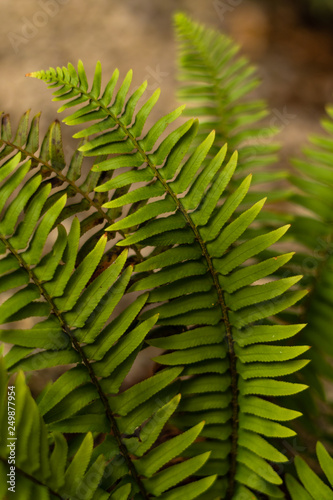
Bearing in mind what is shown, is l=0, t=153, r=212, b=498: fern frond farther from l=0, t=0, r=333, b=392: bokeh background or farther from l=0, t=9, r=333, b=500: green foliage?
l=0, t=0, r=333, b=392: bokeh background

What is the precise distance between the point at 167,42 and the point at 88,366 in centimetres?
242

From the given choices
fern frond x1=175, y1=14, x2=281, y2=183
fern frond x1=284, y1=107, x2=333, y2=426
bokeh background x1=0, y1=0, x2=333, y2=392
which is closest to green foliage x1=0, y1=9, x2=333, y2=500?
fern frond x1=284, y1=107, x2=333, y2=426

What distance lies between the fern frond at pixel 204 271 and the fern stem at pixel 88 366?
140 mm

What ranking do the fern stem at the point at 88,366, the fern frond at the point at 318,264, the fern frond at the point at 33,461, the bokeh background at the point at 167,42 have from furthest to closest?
the bokeh background at the point at 167,42
the fern frond at the point at 318,264
the fern stem at the point at 88,366
the fern frond at the point at 33,461

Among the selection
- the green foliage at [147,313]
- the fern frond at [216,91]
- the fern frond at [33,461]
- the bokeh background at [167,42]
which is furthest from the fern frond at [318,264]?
the bokeh background at [167,42]

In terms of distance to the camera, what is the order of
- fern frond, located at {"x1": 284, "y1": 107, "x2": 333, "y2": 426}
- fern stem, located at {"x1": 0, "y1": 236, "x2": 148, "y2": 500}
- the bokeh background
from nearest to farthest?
fern stem, located at {"x1": 0, "y1": 236, "x2": 148, "y2": 500} < fern frond, located at {"x1": 284, "y1": 107, "x2": 333, "y2": 426} < the bokeh background

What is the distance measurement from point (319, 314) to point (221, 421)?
43 cm

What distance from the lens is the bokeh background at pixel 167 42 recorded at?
2.52 m

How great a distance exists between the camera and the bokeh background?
2.52 metres

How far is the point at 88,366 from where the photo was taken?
2.83ft

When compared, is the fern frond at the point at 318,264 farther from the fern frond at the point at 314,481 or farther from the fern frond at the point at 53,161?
the fern frond at the point at 53,161

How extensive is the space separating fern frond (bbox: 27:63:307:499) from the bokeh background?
1.63 m

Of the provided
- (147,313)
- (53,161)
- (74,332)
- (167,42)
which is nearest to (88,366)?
(74,332)

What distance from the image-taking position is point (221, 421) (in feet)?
3.18
